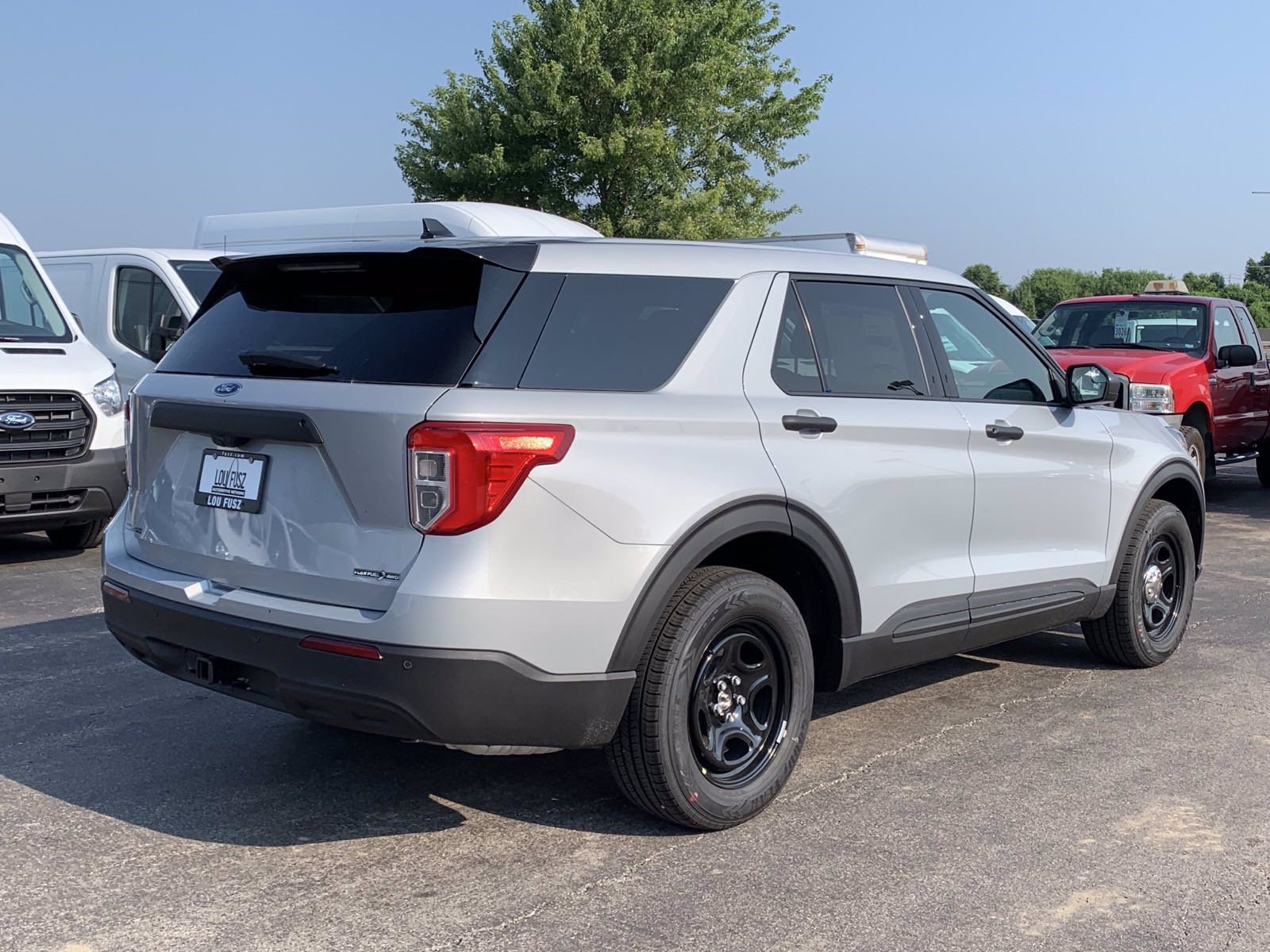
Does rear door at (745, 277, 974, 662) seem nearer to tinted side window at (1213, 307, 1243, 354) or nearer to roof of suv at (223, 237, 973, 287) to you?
roof of suv at (223, 237, 973, 287)

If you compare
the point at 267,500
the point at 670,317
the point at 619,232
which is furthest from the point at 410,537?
the point at 619,232

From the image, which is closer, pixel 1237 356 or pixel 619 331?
pixel 619 331

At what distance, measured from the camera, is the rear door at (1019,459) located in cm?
514

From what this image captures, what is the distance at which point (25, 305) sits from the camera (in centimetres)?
938

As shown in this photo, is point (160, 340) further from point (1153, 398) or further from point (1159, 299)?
point (1159, 299)

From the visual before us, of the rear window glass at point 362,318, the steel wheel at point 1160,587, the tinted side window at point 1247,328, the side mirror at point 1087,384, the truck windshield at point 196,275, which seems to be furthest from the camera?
the tinted side window at point 1247,328

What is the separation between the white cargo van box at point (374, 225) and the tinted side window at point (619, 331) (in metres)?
6.72

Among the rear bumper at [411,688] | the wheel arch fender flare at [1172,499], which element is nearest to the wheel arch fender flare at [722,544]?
the rear bumper at [411,688]

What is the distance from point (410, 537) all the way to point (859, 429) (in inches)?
65.6

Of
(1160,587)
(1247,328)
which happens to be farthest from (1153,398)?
(1160,587)

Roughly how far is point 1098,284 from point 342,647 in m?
125

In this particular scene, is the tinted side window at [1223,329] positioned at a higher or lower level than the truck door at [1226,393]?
higher

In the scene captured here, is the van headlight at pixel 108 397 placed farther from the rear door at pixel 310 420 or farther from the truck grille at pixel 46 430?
the rear door at pixel 310 420

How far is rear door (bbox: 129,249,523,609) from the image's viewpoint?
3656 millimetres
